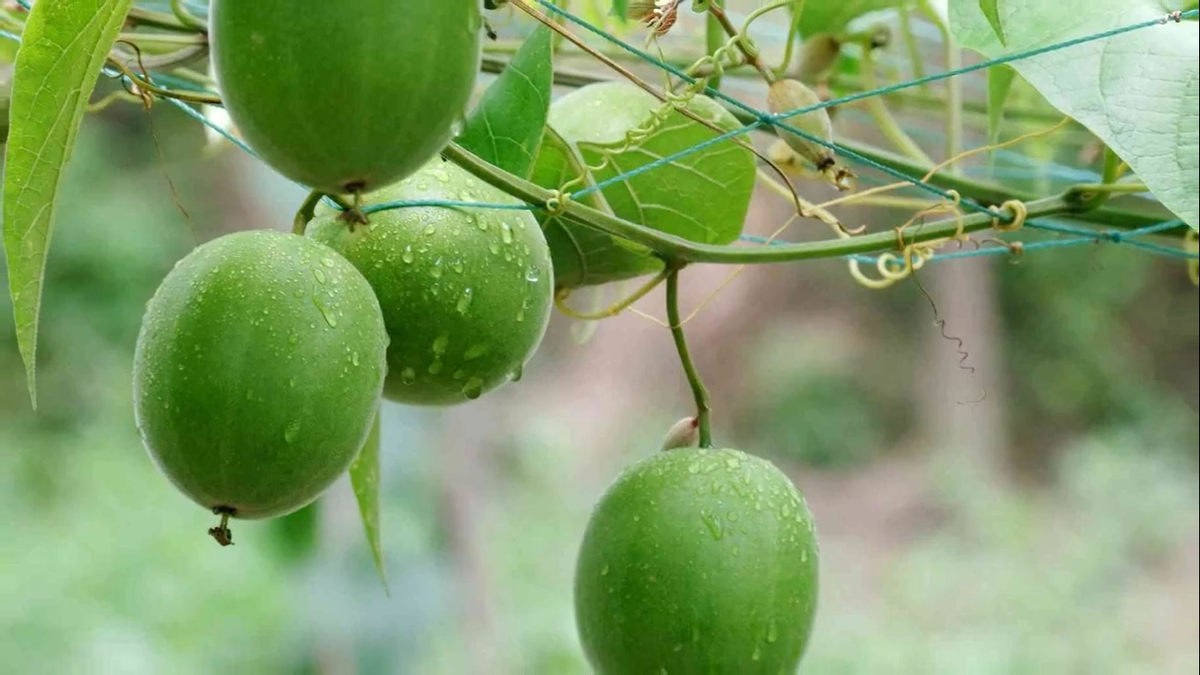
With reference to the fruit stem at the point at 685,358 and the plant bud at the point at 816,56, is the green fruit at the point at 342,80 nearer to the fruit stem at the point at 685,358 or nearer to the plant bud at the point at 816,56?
the fruit stem at the point at 685,358

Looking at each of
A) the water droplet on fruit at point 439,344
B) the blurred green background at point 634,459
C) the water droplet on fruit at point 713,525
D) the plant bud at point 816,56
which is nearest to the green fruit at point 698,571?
the water droplet on fruit at point 713,525

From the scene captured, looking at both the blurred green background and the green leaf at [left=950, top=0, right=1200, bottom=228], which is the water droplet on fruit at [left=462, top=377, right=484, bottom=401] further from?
the green leaf at [left=950, top=0, right=1200, bottom=228]

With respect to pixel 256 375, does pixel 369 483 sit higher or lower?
lower

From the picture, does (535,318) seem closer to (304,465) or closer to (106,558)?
(304,465)

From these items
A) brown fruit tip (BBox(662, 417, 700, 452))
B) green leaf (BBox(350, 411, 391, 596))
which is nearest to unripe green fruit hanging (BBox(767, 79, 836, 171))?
brown fruit tip (BBox(662, 417, 700, 452))

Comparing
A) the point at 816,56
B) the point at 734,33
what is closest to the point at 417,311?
the point at 734,33

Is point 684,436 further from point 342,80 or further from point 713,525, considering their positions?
point 342,80

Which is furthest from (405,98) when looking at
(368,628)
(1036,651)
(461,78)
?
(1036,651)
